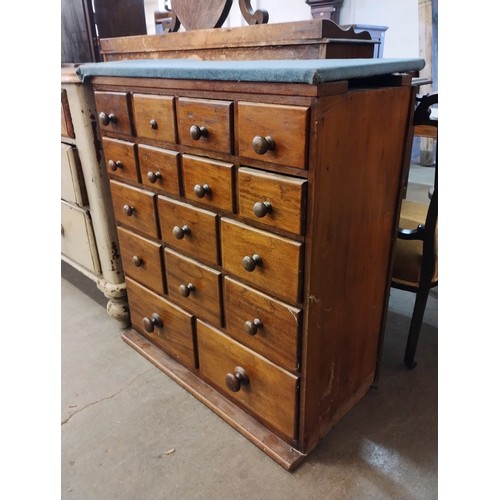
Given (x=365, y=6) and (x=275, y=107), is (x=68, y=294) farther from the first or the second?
(x=365, y=6)

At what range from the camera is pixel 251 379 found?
120 cm

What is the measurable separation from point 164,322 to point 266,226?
0.67 meters

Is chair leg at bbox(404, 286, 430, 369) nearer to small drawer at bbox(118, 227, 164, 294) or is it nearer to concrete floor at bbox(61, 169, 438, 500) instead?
concrete floor at bbox(61, 169, 438, 500)

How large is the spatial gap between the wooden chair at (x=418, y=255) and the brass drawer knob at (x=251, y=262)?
56 centimetres

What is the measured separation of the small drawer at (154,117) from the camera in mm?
1114

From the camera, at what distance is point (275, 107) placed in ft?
2.82

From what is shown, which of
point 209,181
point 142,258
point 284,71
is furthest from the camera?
point 142,258

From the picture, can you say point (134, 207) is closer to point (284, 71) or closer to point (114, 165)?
point (114, 165)

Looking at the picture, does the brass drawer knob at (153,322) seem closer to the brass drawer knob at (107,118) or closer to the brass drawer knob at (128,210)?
the brass drawer knob at (128,210)

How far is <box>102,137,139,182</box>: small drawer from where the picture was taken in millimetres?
1300

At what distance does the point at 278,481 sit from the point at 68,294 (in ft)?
4.70

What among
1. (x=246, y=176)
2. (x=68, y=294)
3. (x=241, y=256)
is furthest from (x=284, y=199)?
(x=68, y=294)

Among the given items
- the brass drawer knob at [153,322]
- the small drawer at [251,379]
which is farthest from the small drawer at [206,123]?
the brass drawer knob at [153,322]

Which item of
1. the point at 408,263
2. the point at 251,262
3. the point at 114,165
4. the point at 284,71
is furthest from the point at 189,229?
the point at 408,263
